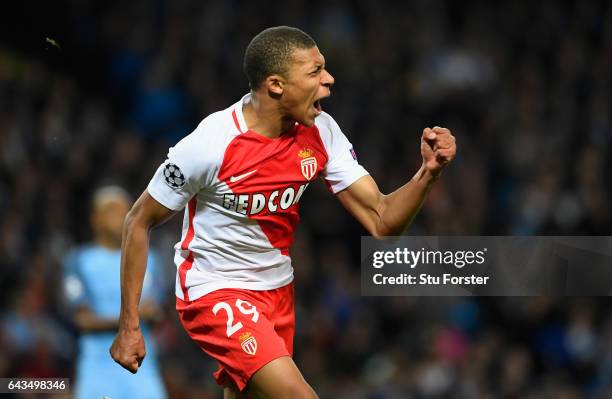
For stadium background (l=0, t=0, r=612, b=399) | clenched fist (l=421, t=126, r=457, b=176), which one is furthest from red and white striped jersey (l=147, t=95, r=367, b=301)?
stadium background (l=0, t=0, r=612, b=399)

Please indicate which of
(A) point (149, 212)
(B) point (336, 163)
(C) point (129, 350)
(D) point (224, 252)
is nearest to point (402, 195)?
(B) point (336, 163)

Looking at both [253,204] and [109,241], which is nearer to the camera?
[253,204]

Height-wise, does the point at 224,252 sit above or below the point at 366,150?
below

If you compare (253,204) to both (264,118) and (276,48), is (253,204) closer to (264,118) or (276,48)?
(264,118)

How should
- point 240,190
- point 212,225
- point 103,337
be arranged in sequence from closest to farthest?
point 240,190 → point 212,225 → point 103,337

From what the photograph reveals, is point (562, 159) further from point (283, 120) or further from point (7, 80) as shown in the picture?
point (283, 120)

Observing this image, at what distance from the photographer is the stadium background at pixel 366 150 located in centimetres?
890

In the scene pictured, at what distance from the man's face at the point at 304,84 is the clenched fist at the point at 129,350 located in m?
1.16

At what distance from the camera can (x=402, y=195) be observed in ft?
15.2

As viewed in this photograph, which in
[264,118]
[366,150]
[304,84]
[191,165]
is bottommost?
[191,165]

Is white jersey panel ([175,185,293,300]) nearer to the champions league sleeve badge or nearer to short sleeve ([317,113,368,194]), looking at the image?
the champions league sleeve badge

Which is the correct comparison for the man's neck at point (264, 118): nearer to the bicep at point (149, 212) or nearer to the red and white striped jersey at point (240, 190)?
the red and white striped jersey at point (240, 190)

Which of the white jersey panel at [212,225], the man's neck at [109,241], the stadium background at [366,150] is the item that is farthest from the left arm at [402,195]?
the stadium background at [366,150]

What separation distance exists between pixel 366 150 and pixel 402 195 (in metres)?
5.34
